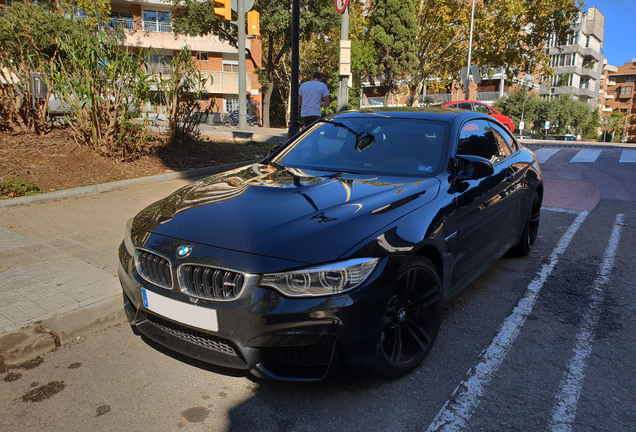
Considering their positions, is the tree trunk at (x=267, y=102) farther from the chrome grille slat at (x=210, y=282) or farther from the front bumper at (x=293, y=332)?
the front bumper at (x=293, y=332)

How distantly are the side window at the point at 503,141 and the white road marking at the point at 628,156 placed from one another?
9.42 meters

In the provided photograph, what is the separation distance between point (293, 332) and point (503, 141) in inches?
134

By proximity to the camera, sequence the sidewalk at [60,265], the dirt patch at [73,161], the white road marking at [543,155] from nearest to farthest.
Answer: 1. the sidewalk at [60,265]
2. the dirt patch at [73,161]
3. the white road marking at [543,155]

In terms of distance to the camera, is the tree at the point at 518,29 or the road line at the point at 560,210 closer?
the road line at the point at 560,210

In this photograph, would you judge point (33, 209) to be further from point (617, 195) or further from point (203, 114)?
point (617, 195)

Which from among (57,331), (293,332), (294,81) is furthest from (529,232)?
(294,81)

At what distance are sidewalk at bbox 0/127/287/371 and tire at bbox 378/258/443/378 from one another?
2.18 metres

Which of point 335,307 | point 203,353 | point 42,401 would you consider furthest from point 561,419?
point 42,401

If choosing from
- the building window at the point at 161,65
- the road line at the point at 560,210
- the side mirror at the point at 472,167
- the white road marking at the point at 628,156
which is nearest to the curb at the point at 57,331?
the side mirror at the point at 472,167

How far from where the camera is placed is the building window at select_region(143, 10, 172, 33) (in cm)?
4172

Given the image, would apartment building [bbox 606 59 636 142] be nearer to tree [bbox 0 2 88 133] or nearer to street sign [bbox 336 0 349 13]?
street sign [bbox 336 0 349 13]

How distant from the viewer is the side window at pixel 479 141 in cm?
390

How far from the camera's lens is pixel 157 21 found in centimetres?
4188

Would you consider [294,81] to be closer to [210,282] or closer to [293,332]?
[210,282]
